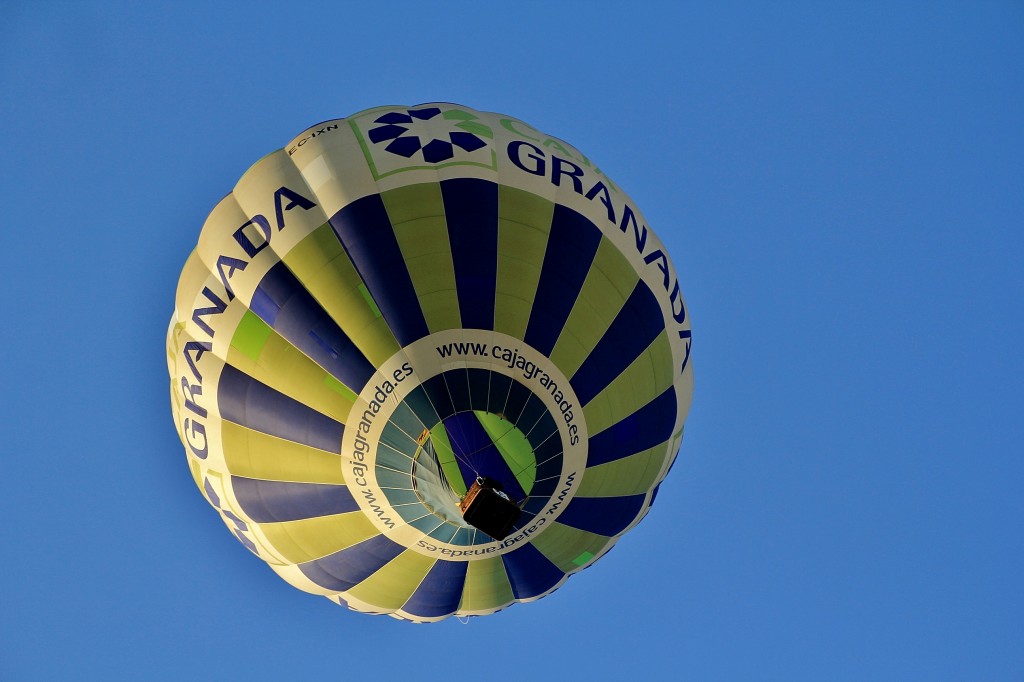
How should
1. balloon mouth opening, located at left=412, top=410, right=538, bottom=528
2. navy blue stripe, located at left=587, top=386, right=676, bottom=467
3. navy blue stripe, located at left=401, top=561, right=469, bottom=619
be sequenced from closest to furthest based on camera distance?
balloon mouth opening, located at left=412, top=410, right=538, bottom=528 → navy blue stripe, located at left=587, top=386, right=676, bottom=467 → navy blue stripe, located at left=401, top=561, right=469, bottom=619

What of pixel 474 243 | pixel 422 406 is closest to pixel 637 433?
pixel 422 406

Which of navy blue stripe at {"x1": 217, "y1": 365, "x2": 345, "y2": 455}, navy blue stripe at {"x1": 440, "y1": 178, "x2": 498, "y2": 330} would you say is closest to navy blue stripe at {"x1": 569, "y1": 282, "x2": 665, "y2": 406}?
navy blue stripe at {"x1": 440, "y1": 178, "x2": 498, "y2": 330}

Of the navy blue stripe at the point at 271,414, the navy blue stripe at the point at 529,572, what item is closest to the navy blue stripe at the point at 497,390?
the navy blue stripe at the point at 271,414

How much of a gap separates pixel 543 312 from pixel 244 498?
4.60 meters

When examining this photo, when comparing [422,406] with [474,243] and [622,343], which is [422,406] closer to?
[474,243]

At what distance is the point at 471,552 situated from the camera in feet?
38.4

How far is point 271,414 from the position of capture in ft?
35.3

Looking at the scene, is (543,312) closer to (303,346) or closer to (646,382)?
(646,382)

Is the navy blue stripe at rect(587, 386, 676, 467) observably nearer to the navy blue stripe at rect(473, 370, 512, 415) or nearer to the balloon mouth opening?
the balloon mouth opening

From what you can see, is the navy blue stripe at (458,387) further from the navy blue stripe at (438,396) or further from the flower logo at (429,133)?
the flower logo at (429,133)

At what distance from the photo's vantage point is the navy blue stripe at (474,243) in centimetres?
1035

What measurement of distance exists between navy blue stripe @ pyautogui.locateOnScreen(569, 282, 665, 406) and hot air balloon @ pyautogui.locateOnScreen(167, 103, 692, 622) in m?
0.03

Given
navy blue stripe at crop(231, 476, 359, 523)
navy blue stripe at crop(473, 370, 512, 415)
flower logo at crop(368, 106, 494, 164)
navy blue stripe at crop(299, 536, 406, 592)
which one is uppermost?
flower logo at crop(368, 106, 494, 164)

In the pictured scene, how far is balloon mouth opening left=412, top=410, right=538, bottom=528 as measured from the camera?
10391 mm
